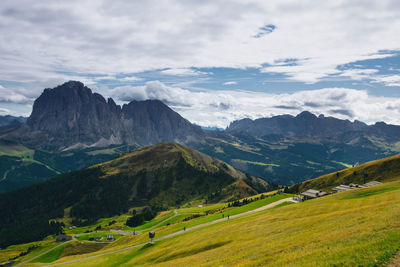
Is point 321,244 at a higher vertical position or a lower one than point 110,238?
higher

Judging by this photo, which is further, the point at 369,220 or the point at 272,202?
the point at 272,202

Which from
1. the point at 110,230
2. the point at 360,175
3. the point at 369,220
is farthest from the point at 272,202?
the point at 110,230

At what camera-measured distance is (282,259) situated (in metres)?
28.9

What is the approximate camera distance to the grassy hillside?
125 metres

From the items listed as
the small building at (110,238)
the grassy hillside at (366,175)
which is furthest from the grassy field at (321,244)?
the small building at (110,238)

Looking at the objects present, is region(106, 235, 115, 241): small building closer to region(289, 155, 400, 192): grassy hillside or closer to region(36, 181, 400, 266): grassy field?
region(36, 181, 400, 266): grassy field

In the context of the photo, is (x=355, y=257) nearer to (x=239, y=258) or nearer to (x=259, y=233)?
(x=239, y=258)

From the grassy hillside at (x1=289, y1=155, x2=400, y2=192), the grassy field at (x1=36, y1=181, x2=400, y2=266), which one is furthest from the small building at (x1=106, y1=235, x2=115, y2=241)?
the grassy hillside at (x1=289, y1=155, x2=400, y2=192)

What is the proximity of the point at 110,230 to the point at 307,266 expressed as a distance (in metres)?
200

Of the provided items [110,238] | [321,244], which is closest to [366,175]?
[321,244]

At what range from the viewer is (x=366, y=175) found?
133 meters

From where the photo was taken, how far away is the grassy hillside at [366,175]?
125 metres

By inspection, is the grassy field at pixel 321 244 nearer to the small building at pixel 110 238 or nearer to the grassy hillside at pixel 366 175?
the grassy hillside at pixel 366 175

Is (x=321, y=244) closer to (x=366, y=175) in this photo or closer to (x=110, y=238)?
(x=366, y=175)
